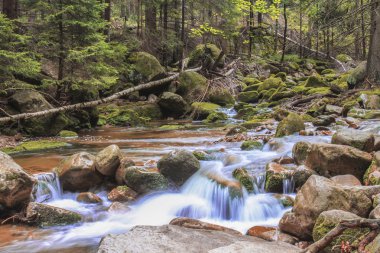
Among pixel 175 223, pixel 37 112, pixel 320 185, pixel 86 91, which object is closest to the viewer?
pixel 320 185

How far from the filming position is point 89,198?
253 inches

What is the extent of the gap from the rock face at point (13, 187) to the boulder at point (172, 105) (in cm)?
1118

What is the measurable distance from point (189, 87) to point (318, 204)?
46.8 feet

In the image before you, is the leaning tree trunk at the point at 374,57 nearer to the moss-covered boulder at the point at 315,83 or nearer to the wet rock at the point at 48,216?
the moss-covered boulder at the point at 315,83

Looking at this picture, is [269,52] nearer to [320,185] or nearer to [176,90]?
[176,90]

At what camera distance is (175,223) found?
4859 mm

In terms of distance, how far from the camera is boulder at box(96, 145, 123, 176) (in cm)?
692

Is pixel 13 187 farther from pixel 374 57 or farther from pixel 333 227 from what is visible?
pixel 374 57

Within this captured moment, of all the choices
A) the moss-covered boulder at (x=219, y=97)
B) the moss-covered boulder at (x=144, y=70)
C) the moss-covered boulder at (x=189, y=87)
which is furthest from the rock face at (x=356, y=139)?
the moss-covered boulder at (x=219, y=97)

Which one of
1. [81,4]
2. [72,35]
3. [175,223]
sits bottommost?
[175,223]

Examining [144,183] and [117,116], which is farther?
[117,116]

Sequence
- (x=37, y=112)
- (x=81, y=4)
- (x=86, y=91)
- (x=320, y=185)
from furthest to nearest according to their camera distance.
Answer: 1. (x=86, y=91)
2. (x=81, y=4)
3. (x=37, y=112)
4. (x=320, y=185)

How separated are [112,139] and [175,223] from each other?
23.5 feet

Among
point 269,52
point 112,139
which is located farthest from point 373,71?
point 269,52
